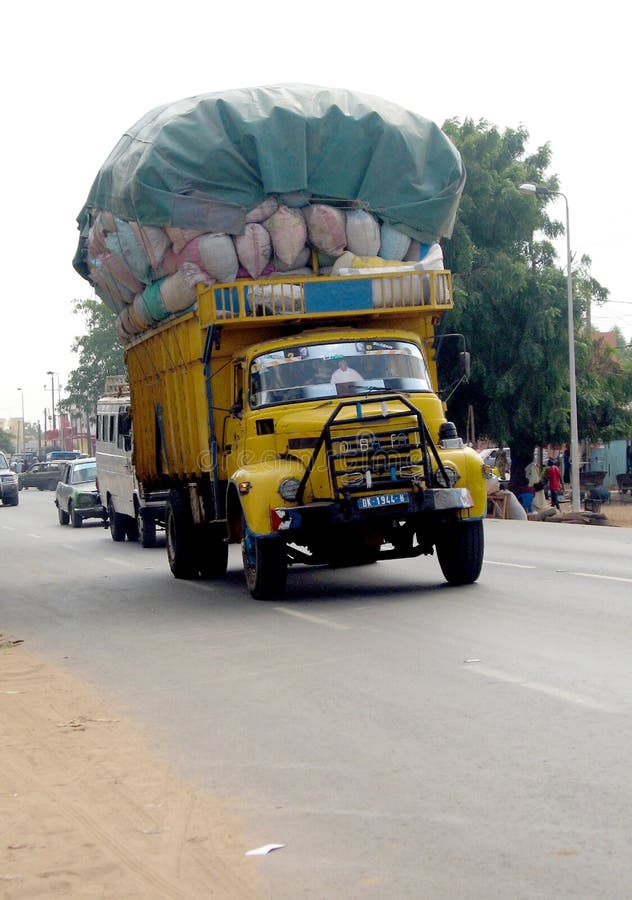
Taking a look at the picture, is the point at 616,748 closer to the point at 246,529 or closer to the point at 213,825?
the point at 213,825

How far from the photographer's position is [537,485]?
1439 inches

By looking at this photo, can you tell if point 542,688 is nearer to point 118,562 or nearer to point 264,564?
point 264,564

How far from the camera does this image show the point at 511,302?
41.8 metres

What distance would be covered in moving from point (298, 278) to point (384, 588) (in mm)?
3339

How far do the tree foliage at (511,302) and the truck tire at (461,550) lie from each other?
87.5ft

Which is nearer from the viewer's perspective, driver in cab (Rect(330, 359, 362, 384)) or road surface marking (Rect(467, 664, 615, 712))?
road surface marking (Rect(467, 664, 615, 712))

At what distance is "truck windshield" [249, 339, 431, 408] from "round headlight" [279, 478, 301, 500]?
124cm

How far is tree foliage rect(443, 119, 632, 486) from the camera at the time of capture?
4116cm

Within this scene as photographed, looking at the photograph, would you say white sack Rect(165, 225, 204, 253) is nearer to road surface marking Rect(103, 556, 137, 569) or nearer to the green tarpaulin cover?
the green tarpaulin cover

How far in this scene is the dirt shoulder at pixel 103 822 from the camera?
4.97 meters

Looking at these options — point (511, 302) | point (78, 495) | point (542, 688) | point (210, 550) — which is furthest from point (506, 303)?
point (542, 688)

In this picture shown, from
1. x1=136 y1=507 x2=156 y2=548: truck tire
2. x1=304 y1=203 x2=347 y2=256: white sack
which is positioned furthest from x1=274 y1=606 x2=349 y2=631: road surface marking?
x1=136 y1=507 x2=156 y2=548: truck tire

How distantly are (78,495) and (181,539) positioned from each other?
780 inches

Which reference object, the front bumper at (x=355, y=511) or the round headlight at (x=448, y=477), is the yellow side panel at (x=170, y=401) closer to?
the front bumper at (x=355, y=511)
